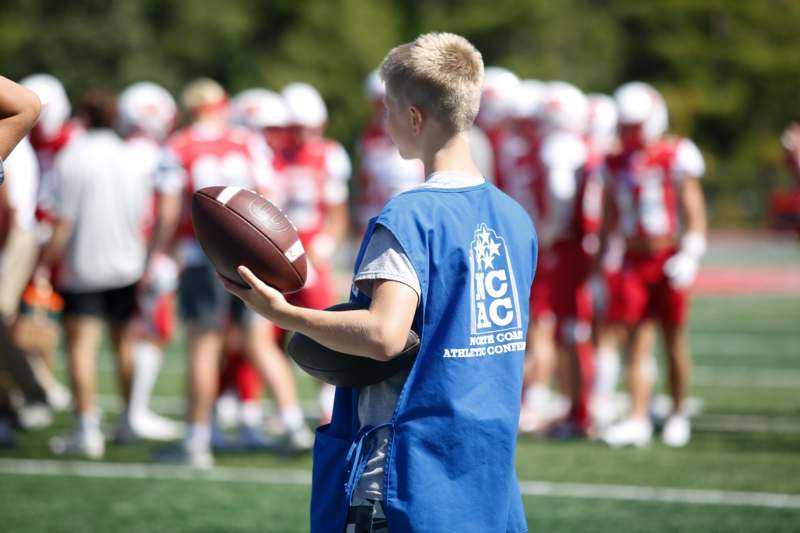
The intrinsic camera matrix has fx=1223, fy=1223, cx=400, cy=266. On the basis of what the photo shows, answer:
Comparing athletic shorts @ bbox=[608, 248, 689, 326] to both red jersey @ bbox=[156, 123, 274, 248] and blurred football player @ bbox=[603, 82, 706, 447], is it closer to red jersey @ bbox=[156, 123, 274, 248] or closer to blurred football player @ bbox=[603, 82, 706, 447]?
blurred football player @ bbox=[603, 82, 706, 447]

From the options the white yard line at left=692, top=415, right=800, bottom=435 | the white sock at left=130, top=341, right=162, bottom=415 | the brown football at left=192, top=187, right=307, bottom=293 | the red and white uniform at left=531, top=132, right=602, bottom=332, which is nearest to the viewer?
the brown football at left=192, top=187, right=307, bottom=293

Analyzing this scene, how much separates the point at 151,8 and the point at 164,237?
43.0m

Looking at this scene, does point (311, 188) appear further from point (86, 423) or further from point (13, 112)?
point (13, 112)

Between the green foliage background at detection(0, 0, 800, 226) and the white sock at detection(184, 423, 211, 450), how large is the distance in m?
33.2

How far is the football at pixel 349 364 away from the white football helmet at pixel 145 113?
645cm

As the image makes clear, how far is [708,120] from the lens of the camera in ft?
144

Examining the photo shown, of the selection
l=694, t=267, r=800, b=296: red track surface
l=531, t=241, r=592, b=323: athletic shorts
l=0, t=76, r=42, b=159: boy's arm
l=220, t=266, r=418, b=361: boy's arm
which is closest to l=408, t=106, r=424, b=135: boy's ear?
l=220, t=266, r=418, b=361: boy's arm

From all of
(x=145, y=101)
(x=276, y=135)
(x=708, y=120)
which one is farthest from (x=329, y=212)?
(x=708, y=120)

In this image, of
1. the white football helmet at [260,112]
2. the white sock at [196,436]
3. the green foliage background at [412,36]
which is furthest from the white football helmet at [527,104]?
the green foliage background at [412,36]

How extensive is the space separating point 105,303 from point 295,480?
197 centimetres

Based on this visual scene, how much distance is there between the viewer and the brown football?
3152 mm

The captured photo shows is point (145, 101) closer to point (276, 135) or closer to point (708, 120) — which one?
point (276, 135)

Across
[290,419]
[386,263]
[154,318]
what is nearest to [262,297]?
[386,263]

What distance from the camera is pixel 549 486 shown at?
6.39 meters
